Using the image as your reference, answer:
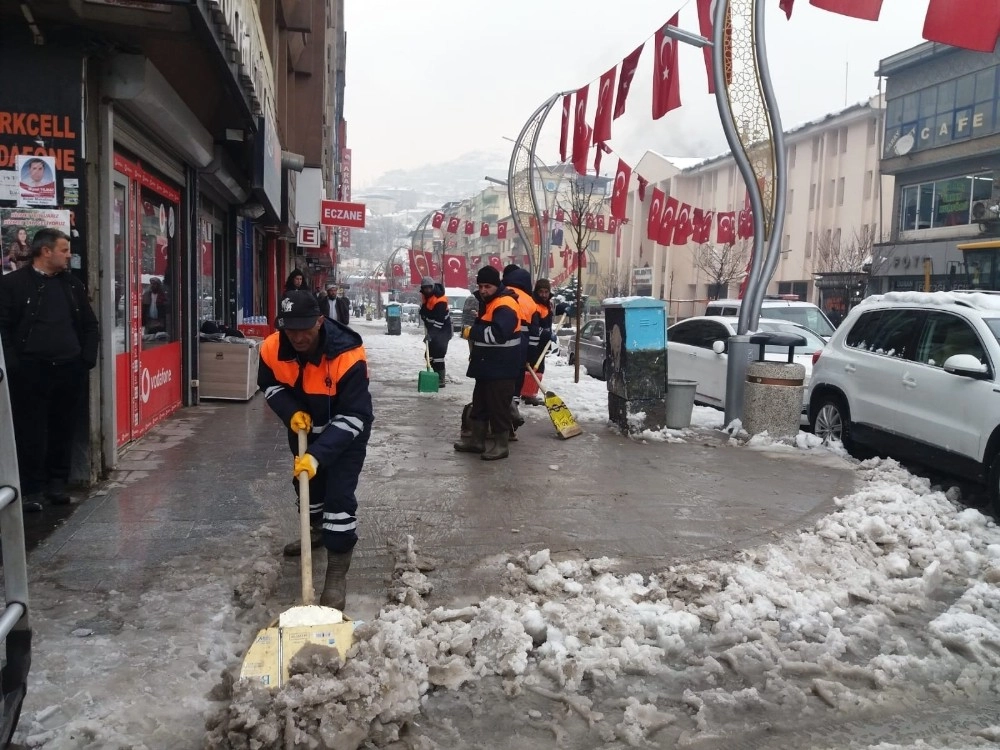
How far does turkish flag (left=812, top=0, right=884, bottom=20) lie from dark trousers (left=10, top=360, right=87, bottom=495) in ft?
24.1

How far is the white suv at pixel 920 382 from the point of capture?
6543mm

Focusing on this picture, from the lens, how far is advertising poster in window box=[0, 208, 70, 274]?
563 centimetres

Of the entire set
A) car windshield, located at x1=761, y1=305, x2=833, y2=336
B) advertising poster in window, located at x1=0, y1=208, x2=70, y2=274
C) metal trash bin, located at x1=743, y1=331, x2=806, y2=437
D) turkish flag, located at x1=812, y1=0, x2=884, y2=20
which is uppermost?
turkish flag, located at x1=812, y1=0, x2=884, y2=20

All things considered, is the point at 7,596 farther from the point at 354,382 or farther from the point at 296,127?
the point at 296,127

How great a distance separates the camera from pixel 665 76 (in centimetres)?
1052

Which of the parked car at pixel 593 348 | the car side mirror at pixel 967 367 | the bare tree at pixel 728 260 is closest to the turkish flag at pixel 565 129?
the parked car at pixel 593 348

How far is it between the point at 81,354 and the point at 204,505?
1.31 m

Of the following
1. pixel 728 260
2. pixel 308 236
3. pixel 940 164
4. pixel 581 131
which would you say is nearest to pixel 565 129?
pixel 581 131

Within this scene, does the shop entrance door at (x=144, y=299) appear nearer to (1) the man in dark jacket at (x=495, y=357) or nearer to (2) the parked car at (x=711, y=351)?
(1) the man in dark jacket at (x=495, y=357)

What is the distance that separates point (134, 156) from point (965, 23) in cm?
760

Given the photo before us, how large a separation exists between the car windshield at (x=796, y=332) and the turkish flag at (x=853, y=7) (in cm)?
482

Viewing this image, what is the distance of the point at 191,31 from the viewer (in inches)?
221

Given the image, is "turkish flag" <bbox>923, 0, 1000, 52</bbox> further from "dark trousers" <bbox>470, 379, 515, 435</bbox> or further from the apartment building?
the apartment building

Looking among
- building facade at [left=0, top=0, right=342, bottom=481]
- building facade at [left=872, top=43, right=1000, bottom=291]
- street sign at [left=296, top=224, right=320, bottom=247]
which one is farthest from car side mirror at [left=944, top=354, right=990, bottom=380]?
building facade at [left=872, top=43, right=1000, bottom=291]
